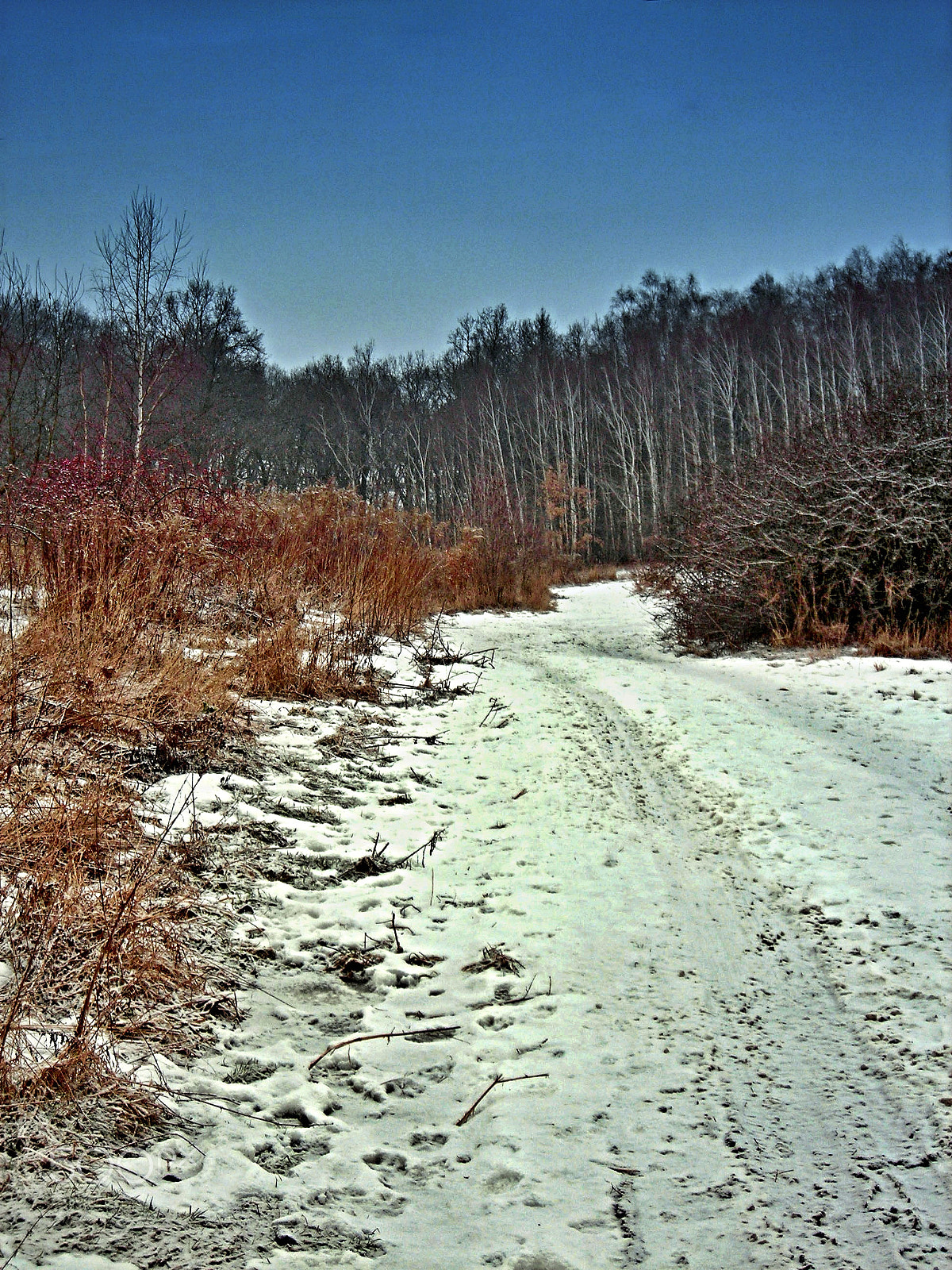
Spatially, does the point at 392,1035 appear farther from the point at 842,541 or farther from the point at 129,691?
the point at 842,541

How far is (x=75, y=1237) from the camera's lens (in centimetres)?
132

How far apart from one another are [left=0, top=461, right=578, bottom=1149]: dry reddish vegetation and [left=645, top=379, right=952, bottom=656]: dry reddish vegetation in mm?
3133

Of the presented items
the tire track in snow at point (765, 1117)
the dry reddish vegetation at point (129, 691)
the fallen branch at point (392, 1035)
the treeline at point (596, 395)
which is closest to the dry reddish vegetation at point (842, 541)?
the dry reddish vegetation at point (129, 691)

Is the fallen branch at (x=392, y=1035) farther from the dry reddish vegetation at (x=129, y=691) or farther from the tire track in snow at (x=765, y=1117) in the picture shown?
the tire track in snow at (x=765, y=1117)

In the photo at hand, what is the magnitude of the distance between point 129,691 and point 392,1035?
213 centimetres

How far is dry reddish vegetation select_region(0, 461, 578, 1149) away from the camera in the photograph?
6.15 ft

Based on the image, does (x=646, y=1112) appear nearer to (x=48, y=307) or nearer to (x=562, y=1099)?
(x=562, y=1099)

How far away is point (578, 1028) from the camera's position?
2076 mm

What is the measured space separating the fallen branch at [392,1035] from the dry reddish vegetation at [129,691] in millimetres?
327

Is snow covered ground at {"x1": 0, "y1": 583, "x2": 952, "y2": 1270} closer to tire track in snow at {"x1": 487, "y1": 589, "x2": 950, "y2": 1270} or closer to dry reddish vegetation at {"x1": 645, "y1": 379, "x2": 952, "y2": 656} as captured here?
tire track in snow at {"x1": 487, "y1": 589, "x2": 950, "y2": 1270}

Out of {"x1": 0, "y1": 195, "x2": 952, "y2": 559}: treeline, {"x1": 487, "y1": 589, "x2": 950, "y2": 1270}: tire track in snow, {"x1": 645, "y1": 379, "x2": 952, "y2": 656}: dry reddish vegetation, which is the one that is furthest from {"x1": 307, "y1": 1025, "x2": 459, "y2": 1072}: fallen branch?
{"x1": 0, "y1": 195, "x2": 952, "y2": 559}: treeline

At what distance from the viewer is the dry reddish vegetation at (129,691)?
188 centimetres

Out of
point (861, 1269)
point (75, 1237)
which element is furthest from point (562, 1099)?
point (75, 1237)

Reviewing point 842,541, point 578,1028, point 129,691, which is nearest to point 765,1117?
point 578,1028
